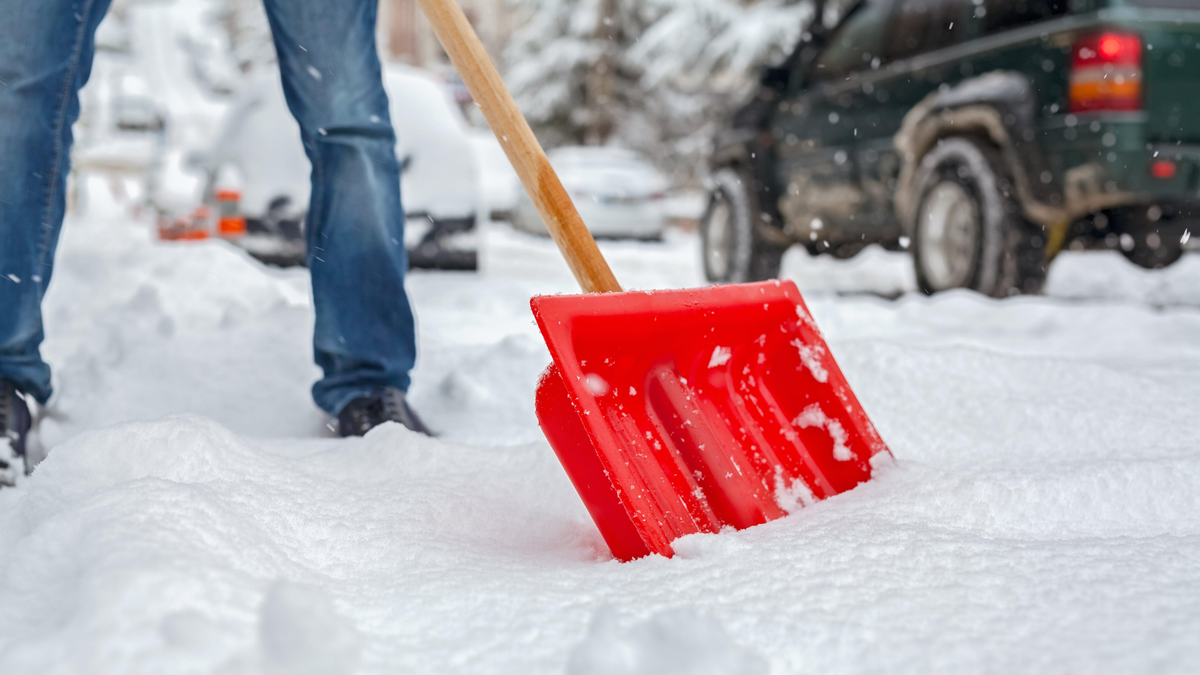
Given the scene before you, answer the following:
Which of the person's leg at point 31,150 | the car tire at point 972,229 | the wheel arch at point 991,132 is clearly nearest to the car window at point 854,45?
the wheel arch at point 991,132

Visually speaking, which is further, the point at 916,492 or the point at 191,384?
the point at 191,384

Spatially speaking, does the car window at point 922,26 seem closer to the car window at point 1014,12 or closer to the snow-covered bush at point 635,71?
the car window at point 1014,12

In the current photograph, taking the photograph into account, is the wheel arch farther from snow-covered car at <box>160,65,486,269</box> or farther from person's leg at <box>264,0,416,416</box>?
person's leg at <box>264,0,416,416</box>

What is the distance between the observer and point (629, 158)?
12.3 meters

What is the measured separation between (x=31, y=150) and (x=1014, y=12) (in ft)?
10.3

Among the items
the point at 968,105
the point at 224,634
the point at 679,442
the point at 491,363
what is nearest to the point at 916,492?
the point at 679,442

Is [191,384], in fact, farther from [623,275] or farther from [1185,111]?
[623,275]

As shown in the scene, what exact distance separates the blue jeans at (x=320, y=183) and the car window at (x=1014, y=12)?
2452 millimetres

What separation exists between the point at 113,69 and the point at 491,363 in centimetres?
2575

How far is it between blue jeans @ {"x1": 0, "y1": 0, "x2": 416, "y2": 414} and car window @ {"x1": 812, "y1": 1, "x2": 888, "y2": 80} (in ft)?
10.4

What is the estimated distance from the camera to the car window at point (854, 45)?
4324 mm

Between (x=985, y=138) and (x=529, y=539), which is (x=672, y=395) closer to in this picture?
(x=529, y=539)

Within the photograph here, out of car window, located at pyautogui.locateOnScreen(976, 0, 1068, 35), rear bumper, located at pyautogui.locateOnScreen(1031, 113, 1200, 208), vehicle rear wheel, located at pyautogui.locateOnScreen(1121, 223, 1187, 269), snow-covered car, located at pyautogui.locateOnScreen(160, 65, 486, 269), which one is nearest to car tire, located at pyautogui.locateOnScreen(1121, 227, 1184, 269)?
vehicle rear wheel, located at pyautogui.locateOnScreen(1121, 223, 1187, 269)

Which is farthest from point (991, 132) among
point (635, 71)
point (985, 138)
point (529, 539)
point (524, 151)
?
point (635, 71)
